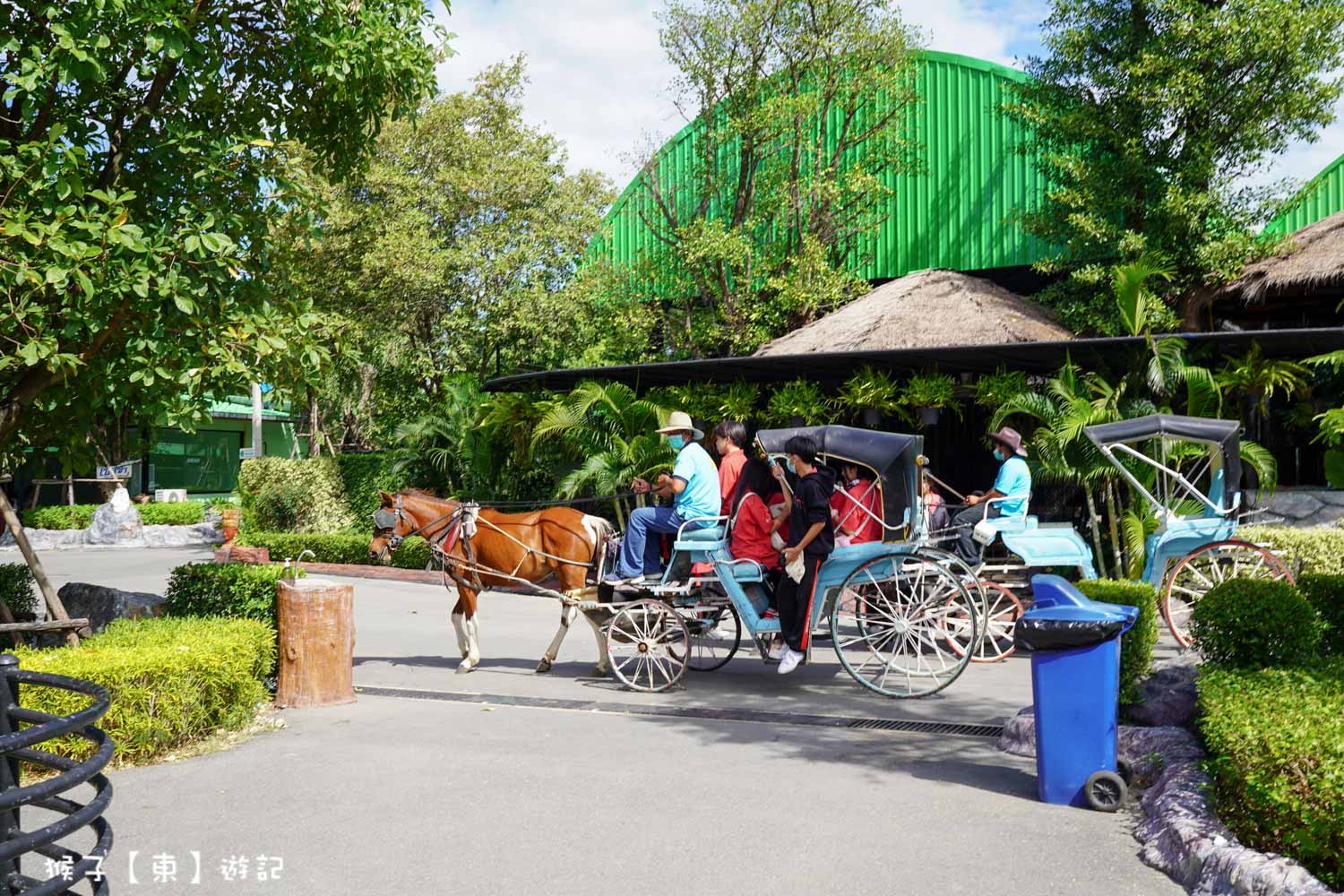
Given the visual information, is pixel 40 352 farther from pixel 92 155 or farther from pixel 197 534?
pixel 197 534

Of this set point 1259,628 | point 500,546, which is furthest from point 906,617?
point 500,546

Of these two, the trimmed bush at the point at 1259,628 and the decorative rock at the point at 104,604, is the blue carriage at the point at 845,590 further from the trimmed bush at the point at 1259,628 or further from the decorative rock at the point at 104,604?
the decorative rock at the point at 104,604

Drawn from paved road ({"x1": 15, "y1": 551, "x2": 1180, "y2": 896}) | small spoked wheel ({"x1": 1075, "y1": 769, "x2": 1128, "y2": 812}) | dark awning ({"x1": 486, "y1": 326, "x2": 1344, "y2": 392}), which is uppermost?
dark awning ({"x1": 486, "y1": 326, "x2": 1344, "y2": 392})

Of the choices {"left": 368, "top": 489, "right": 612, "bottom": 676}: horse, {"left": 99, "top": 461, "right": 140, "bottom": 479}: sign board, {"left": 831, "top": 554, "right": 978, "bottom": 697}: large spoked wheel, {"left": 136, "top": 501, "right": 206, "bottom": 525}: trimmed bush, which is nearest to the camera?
{"left": 831, "top": 554, "right": 978, "bottom": 697}: large spoked wheel

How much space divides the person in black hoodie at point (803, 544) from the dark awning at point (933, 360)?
21.8 feet

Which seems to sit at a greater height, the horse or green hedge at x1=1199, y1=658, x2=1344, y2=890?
the horse

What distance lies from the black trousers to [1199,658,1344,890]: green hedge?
3.69 meters

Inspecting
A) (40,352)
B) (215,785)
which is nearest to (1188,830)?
(215,785)

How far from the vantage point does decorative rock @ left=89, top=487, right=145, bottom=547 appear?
3128 cm

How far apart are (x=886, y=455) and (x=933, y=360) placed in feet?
24.6

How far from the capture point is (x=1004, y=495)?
1143 centimetres

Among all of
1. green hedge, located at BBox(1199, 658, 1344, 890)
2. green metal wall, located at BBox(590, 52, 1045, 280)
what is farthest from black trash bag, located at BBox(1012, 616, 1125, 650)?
green metal wall, located at BBox(590, 52, 1045, 280)

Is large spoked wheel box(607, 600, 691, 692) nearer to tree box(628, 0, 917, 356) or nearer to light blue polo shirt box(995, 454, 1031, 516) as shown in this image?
light blue polo shirt box(995, 454, 1031, 516)

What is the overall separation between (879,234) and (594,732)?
62.0 ft
